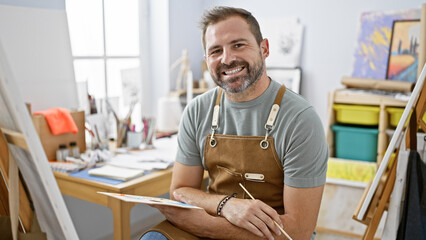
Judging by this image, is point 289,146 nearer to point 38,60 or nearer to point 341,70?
point 38,60

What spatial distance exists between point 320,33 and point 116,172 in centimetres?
214

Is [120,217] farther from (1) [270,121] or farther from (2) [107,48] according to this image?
(2) [107,48]

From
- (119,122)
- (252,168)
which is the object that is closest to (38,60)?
(119,122)

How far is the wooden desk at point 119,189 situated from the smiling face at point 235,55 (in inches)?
27.2

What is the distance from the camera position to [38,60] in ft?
7.64

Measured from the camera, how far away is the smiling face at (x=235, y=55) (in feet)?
5.17

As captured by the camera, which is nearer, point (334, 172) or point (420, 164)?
point (420, 164)

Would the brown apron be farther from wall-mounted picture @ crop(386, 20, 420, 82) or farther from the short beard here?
wall-mounted picture @ crop(386, 20, 420, 82)

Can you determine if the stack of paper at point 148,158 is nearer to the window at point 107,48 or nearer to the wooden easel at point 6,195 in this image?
the window at point 107,48

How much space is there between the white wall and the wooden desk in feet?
5.33

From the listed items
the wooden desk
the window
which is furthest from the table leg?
the window

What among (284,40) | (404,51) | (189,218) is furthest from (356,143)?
(189,218)

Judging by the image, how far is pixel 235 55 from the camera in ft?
5.17

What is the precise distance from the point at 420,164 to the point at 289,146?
0.65 metres
